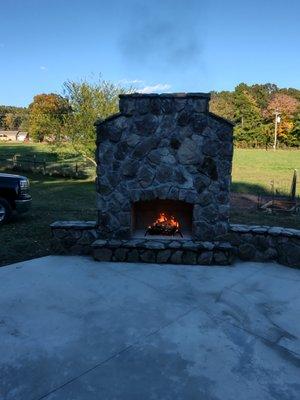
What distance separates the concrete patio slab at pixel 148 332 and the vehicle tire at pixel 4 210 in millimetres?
3890

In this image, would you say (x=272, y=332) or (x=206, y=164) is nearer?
(x=272, y=332)

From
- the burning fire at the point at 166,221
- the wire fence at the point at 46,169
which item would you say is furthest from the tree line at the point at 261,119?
the burning fire at the point at 166,221

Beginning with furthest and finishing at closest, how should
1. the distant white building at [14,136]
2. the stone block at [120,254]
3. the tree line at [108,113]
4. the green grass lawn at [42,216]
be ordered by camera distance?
the distant white building at [14,136] < the tree line at [108,113] < the green grass lawn at [42,216] < the stone block at [120,254]

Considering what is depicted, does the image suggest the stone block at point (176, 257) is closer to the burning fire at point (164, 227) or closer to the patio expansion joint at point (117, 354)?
the burning fire at point (164, 227)

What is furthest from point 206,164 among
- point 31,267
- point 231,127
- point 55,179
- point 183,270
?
point 55,179

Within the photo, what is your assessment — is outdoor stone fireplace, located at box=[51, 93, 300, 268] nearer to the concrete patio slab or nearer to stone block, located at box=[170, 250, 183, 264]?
stone block, located at box=[170, 250, 183, 264]

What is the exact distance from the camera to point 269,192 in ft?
52.1

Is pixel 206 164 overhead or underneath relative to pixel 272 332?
overhead

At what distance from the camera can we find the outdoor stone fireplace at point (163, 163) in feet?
21.9

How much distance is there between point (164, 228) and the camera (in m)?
7.45

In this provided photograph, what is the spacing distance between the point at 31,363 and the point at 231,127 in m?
5.14

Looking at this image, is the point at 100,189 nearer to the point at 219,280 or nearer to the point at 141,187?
the point at 141,187

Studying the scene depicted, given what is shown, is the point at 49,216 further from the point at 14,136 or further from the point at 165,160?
the point at 14,136

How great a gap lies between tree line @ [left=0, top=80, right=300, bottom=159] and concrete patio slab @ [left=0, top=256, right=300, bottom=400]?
13.4 metres
